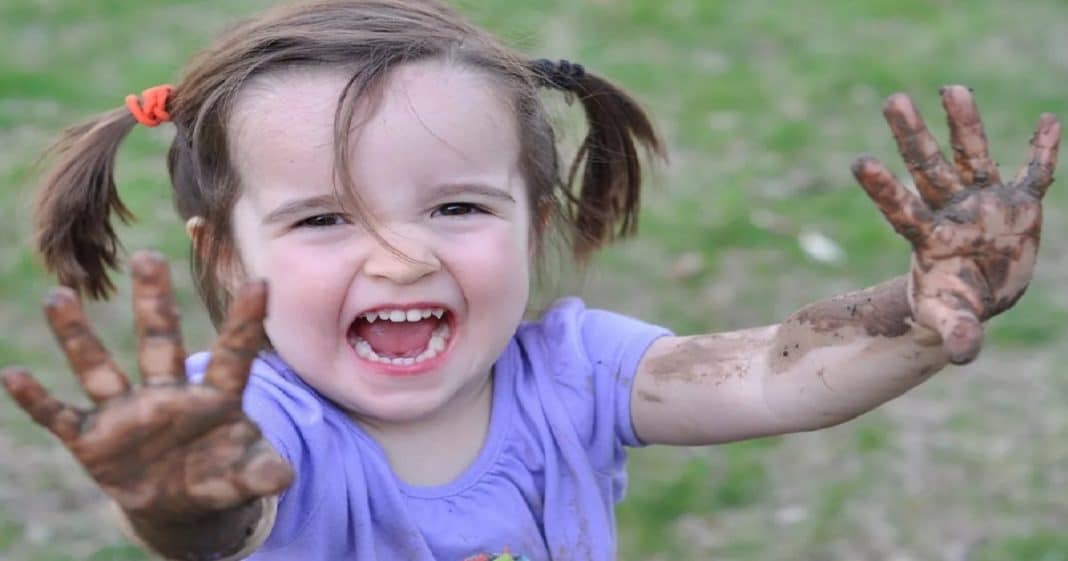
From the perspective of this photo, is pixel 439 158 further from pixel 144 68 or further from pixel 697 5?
pixel 697 5

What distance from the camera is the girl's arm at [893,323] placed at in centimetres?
174

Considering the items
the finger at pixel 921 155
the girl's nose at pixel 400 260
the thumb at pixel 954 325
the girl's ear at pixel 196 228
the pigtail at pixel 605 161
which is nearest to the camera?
the thumb at pixel 954 325

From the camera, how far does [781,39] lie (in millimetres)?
6086

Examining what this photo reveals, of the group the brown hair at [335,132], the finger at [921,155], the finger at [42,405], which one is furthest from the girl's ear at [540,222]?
the finger at [42,405]

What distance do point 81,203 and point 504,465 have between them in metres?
0.74

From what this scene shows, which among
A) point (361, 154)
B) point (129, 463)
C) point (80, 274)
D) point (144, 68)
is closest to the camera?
point (129, 463)

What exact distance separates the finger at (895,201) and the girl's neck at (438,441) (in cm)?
67

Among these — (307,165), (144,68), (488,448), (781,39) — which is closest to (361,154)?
(307,165)

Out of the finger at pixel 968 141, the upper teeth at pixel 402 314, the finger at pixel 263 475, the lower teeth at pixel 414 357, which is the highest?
the finger at pixel 968 141

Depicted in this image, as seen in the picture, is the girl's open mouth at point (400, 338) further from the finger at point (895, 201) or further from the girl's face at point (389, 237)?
the finger at point (895, 201)

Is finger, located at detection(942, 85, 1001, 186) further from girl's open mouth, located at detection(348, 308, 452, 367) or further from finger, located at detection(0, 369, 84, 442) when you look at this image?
finger, located at detection(0, 369, 84, 442)

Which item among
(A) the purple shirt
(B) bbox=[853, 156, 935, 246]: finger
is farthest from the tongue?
(B) bbox=[853, 156, 935, 246]: finger

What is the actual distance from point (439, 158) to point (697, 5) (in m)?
4.65

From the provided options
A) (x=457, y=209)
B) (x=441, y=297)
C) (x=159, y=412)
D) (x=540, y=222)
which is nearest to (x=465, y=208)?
(x=457, y=209)
